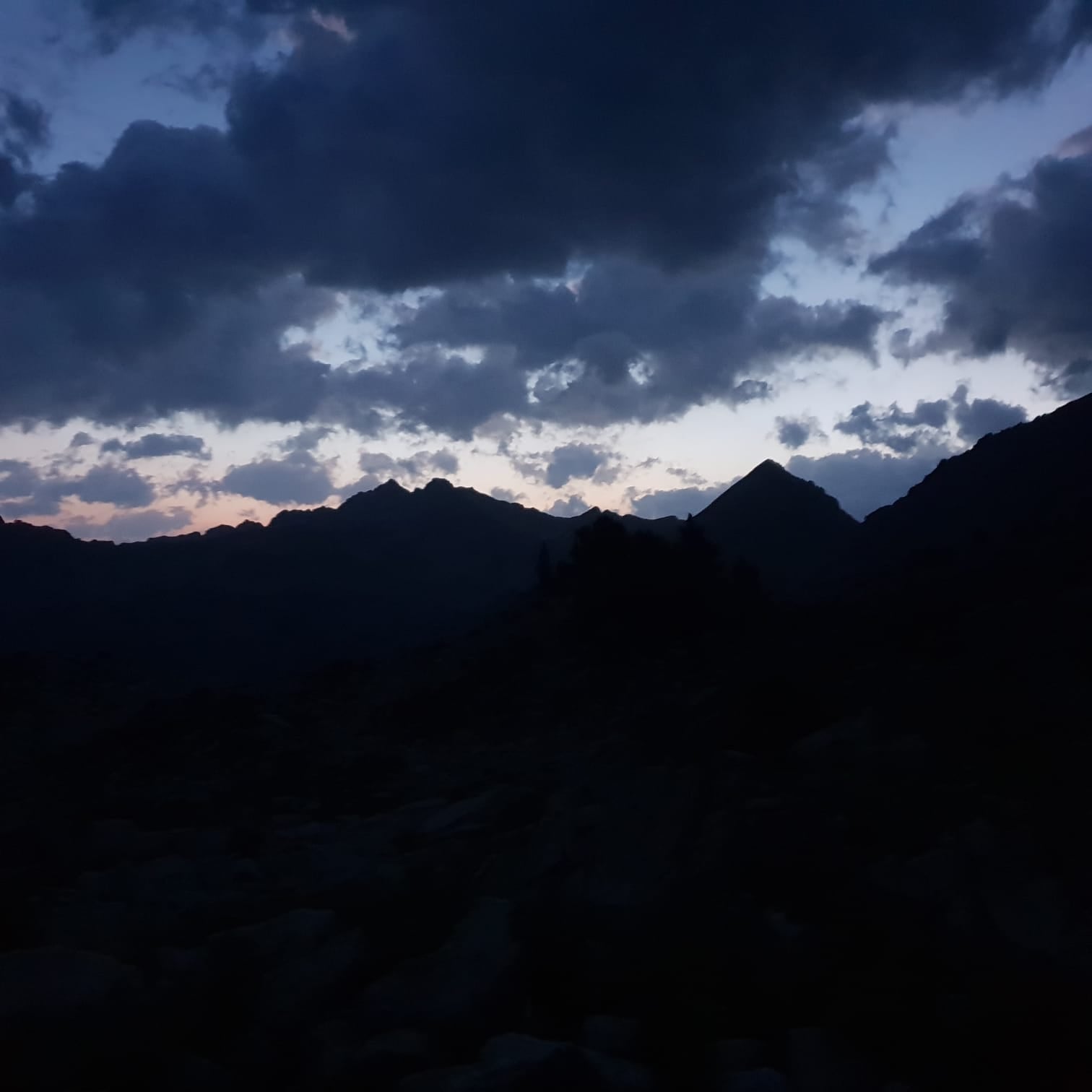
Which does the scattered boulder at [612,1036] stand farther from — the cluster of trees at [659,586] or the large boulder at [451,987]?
the cluster of trees at [659,586]

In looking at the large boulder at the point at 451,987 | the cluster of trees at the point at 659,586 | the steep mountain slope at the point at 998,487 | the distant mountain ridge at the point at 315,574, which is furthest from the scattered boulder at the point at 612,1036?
the distant mountain ridge at the point at 315,574

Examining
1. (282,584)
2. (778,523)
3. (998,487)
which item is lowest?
(998,487)

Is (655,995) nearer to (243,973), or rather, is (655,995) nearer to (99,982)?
(243,973)

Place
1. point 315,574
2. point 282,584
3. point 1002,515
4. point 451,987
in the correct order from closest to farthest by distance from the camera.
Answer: point 451,987 < point 1002,515 < point 282,584 < point 315,574

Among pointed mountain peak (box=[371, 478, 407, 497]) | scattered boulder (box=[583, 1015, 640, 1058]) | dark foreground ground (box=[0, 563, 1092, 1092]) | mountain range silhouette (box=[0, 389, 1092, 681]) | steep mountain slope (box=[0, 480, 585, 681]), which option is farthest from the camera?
pointed mountain peak (box=[371, 478, 407, 497])

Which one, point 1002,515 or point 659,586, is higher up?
point 1002,515

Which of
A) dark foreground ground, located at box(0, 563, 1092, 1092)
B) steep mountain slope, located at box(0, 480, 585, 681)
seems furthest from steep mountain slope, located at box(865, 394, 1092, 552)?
steep mountain slope, located at box(0, 480, 585, 681)

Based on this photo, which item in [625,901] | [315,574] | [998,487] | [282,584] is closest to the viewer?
[625,901]

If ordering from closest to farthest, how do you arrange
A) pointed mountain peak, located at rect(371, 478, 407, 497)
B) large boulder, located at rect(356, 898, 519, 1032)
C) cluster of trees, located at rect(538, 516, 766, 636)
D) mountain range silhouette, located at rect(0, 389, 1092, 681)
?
large boulder, located at rect(356, 898, 519, 1032)
cluster of trees, located at rect(538, 516, 766, 636)
mountain range silhouette, located at rect(0, 389, 1092, 681)
pointed mountain peak, located at rect(371, 478, 407, 497)

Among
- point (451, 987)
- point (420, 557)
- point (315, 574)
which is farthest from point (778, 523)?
point (451, 987)

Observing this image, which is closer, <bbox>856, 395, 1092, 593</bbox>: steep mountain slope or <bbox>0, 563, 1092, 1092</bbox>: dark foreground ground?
<bbox>0, 563, 1092, 1092</bbox>: dark foreground ground

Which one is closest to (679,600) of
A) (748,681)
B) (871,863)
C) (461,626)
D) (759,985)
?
(748,681)

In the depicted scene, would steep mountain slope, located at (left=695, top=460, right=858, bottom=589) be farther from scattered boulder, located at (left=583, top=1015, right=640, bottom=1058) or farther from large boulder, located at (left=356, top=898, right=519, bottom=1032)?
scattered boulder, located at (left=583, top=1015, right=640, bottom=1058)

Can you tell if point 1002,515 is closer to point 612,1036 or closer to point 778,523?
point 778,523
